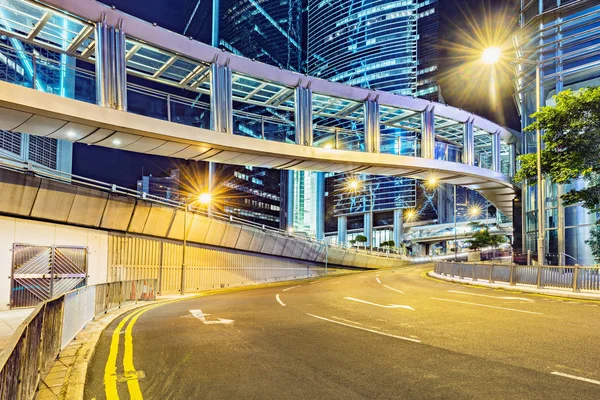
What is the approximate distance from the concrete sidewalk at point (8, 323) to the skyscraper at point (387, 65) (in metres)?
106

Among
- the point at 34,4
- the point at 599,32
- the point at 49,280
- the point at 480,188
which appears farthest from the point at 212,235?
the point at 599,32

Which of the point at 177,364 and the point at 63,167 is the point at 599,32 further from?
the point at 63,167

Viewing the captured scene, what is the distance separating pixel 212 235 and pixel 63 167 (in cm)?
1584

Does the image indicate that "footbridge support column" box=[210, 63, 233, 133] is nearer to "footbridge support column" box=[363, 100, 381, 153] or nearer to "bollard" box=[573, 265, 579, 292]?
"footbridge support column" box=[363, 100, 381, 153]

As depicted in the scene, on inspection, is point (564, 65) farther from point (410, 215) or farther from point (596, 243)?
point (410, 215)

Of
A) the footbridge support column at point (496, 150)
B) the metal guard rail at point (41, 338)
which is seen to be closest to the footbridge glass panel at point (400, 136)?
the footbridge support column at point (496, 150)

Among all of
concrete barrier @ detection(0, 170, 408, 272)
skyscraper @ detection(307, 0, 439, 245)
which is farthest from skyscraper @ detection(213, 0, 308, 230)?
concrete barrier @ detection(0, 170, 408, 272)

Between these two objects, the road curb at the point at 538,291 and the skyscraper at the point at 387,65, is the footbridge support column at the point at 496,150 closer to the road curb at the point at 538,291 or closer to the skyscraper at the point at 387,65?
the road curb at the point at 538,291

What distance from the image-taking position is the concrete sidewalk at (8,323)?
10145mm

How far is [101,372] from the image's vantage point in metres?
6.96

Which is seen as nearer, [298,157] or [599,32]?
[298,157]

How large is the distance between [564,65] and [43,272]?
36.5 metres

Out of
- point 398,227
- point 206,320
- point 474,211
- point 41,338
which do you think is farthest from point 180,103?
point 398,227

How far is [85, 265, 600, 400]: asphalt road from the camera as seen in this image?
18.4 ft
